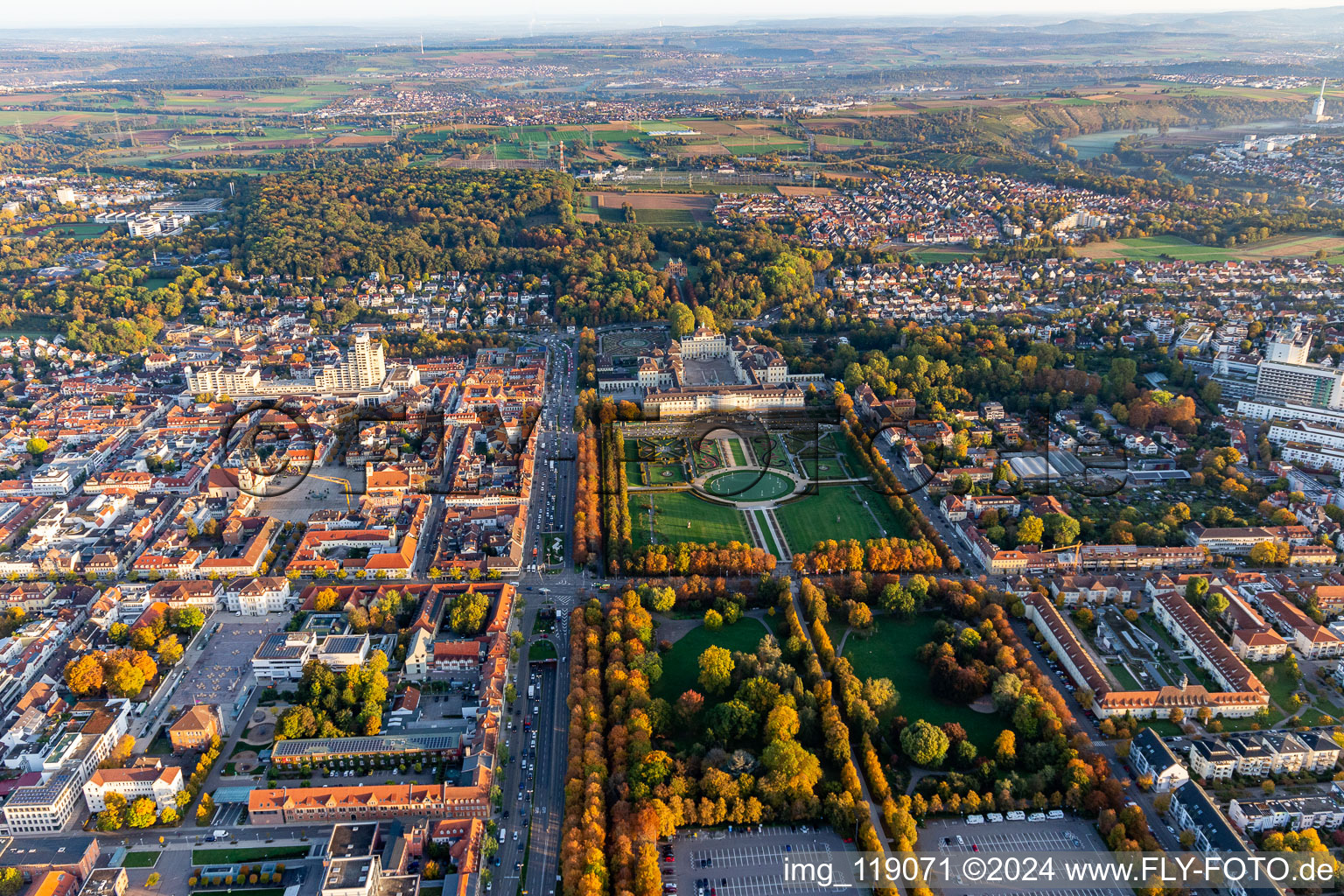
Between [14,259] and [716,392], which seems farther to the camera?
[14,259]

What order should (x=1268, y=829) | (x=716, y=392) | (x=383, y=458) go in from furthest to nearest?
(x=716, y=392) < (x=383, y=458) < (x=1268, y=829)

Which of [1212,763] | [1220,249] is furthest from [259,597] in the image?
[1220,249]

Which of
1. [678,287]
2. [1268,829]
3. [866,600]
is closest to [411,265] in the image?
[678,287]

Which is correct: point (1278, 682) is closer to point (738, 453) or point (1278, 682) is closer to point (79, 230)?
point (738, 453)

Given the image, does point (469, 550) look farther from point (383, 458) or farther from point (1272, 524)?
point (1272, 524)

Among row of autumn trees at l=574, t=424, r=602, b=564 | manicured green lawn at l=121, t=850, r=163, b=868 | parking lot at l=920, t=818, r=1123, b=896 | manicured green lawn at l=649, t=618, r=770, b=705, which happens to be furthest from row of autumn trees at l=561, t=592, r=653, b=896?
manicured green lawn at l=121, t=850, r=163, b=868

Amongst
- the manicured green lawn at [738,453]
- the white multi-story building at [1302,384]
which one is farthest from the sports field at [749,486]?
the white multi-story building at [1302,384]
